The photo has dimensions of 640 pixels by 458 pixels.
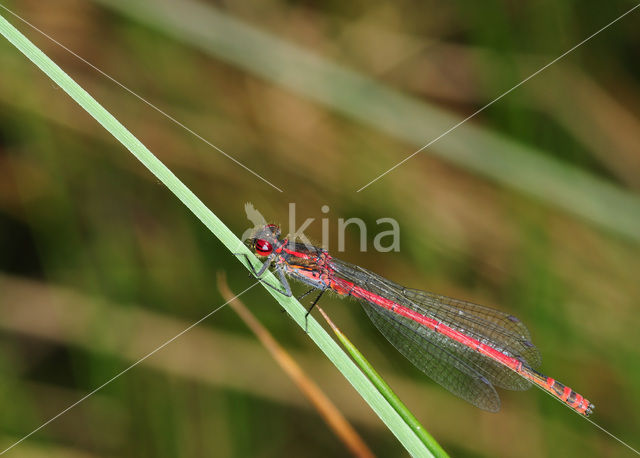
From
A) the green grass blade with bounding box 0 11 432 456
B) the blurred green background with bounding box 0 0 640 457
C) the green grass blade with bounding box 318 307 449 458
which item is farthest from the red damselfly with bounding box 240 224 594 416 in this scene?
the green grass blade with bounding box 318 307 449 458

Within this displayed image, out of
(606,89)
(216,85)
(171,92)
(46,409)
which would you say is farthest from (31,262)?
(606,89)

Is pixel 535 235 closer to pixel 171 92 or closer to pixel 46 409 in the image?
pixel 171 92

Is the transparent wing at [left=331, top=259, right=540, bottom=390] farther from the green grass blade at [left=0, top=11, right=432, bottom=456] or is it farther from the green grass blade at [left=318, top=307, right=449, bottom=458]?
the green grass blade at [left=318, top=307, right=449, bottom=458]

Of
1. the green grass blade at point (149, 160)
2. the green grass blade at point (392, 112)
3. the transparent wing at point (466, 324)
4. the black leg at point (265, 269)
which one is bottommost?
the transparent wing at point (466, 324)

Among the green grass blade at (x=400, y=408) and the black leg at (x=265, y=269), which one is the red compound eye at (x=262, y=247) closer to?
the black leg at (x=265, y=269)

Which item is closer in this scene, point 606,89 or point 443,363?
point 443,363

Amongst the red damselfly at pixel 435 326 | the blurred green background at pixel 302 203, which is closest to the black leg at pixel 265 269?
the red damselfly at pixel 435 326

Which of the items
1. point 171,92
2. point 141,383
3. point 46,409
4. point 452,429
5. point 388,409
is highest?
point 171,92
